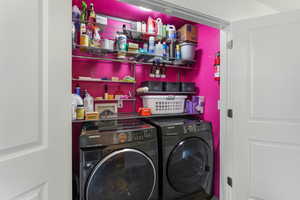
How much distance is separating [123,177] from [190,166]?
841 millimetres

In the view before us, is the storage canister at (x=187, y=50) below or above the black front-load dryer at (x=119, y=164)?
above

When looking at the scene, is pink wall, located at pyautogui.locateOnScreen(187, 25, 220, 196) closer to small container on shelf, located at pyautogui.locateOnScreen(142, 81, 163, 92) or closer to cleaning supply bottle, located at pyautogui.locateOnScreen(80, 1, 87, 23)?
small container on shelf, located at pyautogui.locateOnScreen(142, 81, 163, 92)

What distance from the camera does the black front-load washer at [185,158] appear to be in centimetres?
170

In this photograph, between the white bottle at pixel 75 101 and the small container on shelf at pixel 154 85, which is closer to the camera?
the white bottle at pixel 75 101

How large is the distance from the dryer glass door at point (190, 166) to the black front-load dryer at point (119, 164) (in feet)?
0.80

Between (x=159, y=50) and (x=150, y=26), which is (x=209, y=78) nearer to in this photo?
(x=159, y=50)

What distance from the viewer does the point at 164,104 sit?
2270 mm

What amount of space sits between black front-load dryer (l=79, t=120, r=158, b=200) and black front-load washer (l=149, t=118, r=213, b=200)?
13 centimetres

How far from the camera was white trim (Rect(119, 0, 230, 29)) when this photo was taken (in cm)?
126
